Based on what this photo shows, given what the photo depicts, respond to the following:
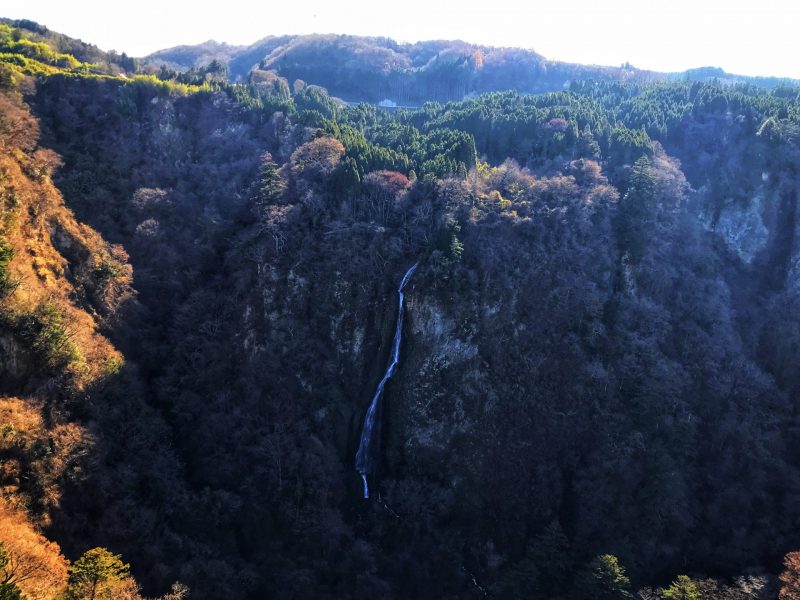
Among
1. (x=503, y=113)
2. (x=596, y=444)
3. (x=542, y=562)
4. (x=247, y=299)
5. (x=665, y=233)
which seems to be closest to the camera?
(x=542, y=562)

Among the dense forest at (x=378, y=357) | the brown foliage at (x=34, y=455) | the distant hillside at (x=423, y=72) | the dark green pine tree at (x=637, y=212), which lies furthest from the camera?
the distant hillside at (x=423, y=72)

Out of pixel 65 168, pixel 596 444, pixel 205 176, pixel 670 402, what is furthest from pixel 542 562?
pixel 65 168

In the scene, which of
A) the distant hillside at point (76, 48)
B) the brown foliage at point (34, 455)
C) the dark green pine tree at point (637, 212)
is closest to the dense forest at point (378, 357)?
the brown foliage at point (34, 455)

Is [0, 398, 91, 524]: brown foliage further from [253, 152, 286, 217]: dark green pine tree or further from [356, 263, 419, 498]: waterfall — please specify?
[253, 152, 286, 217]: dark green pine tree

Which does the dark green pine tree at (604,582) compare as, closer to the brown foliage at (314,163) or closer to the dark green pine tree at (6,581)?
the dark green pine tree at (6,581)

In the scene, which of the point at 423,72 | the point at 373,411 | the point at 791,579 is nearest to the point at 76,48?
the point at 373,411

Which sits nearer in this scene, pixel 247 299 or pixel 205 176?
pixel 247 299

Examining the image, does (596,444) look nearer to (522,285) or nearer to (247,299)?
(522,285)
